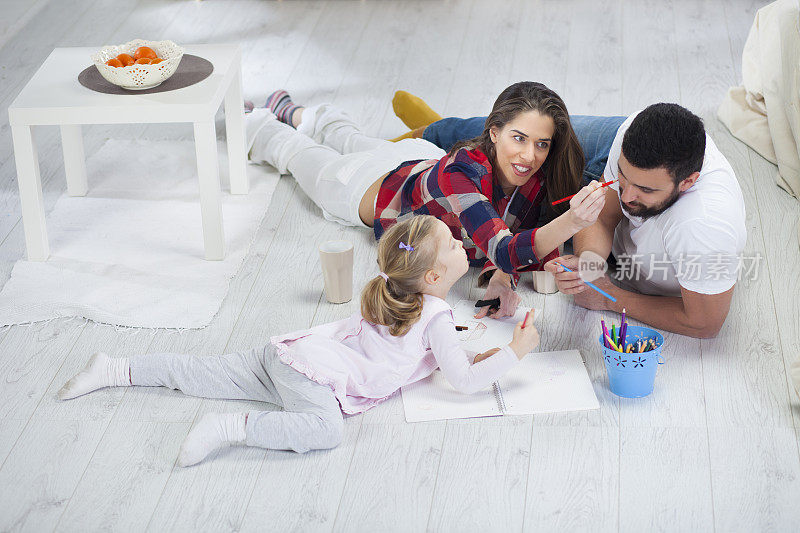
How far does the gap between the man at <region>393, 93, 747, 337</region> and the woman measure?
120 millimetres

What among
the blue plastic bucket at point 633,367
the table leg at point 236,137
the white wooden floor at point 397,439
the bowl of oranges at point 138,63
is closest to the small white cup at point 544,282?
the white wooden floor at point 397,439

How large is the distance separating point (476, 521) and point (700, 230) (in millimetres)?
822

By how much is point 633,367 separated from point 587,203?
1.18ft

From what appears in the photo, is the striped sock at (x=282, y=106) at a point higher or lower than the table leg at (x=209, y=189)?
lower

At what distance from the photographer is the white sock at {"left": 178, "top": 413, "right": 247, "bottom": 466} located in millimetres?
1875

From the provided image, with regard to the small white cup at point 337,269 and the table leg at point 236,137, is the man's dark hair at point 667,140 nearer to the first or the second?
the small white cup at point 337,269

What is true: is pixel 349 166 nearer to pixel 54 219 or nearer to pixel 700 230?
pixel 54 219

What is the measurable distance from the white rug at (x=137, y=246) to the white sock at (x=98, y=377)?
24cm

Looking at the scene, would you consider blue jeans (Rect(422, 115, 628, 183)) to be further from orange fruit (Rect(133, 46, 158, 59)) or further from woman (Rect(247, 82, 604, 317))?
orange fruit (Rect(133, 46, 158, 59))

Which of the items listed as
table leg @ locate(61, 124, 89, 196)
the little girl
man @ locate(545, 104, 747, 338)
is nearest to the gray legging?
the little girl

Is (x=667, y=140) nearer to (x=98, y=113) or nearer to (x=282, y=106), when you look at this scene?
(x=98, y=113)

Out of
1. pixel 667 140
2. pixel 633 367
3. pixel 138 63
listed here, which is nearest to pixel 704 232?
pixel 667 140

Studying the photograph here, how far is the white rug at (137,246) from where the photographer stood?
94.9 inches

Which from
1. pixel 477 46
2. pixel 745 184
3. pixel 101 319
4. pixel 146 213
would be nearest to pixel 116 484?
pixel 101 319
